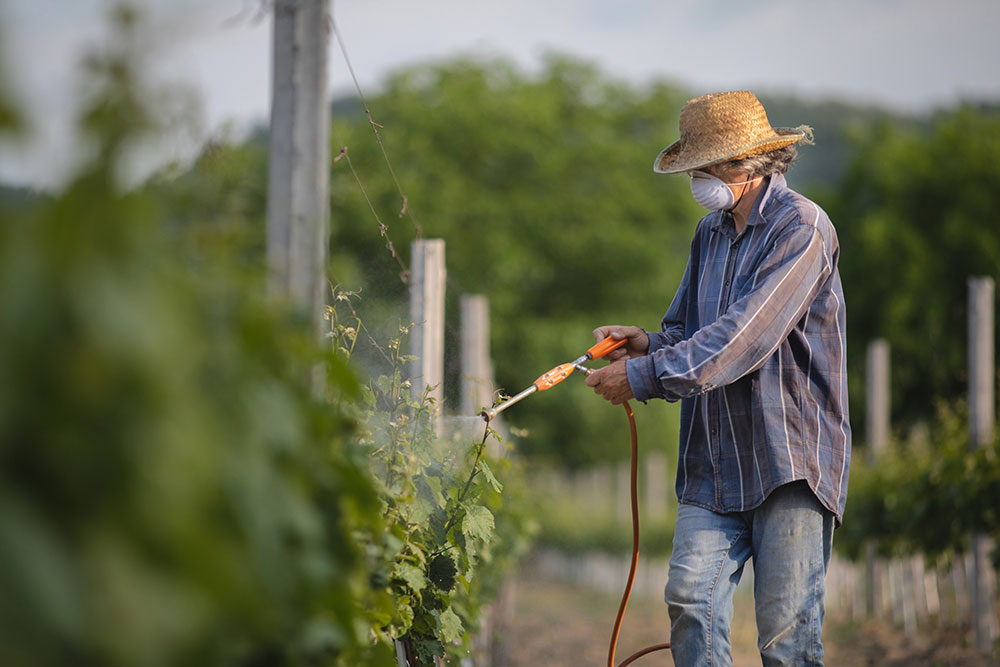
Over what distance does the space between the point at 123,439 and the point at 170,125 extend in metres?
0.48

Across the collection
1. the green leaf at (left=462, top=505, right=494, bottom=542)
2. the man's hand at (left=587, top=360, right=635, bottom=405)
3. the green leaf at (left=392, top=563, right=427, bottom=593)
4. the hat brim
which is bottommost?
the green leaf at (left=462, top=505, right=494, bottom=542)

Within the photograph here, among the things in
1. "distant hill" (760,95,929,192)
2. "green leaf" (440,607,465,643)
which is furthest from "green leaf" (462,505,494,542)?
"distant hill" (760,95,929,192)

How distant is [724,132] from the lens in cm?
376

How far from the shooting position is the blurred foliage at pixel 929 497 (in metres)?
7.68

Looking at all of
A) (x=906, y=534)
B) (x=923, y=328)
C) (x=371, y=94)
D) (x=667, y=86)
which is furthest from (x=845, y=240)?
(x=906, y=534)

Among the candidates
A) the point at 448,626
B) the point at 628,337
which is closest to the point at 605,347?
the point at 628,337

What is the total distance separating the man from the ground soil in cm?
444

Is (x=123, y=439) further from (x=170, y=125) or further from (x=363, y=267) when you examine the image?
(x=363, y=267)

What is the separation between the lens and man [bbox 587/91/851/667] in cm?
340

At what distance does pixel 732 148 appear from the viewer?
373 cm

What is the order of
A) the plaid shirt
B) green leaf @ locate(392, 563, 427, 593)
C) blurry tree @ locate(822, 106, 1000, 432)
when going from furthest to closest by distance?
blurry tree @ locate(822, 106, 1000, 432) → the plaid shirt → green leaf @ locate(392, 563, 427, 593)

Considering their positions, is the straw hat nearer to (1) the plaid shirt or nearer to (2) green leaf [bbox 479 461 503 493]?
(1) the plaid shirt

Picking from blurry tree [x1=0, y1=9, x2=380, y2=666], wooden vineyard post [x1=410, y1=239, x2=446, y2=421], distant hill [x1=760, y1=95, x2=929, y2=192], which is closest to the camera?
blurry tree [x1=0, y1=9, x2=380, y2=666]

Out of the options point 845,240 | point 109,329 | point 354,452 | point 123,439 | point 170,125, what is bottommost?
A: point 845,240
